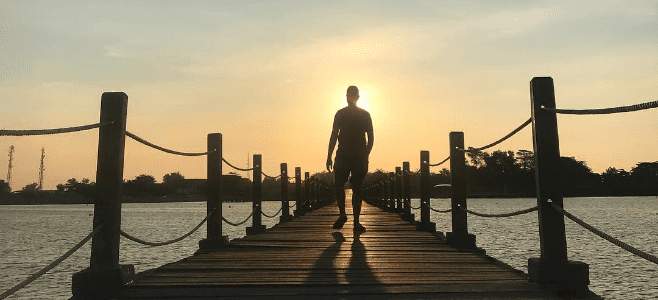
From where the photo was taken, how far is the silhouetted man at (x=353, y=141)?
26.4 feet

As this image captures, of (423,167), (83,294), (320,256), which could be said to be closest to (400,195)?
(423,167)

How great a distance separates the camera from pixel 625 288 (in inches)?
880

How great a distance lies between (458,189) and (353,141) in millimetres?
1816

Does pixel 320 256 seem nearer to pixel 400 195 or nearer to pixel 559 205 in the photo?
pixel 559 205

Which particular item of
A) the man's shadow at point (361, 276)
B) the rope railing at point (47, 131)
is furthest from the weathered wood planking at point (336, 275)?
the rope railing at point (47, 131)

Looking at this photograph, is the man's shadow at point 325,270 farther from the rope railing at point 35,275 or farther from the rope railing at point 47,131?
the rope railing at point 47,131

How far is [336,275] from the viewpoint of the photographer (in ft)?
14.1

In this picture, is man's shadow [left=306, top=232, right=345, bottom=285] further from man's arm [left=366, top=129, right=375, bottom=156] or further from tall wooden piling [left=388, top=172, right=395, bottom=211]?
tall wooden piling [left=388, top=172, right=395, bottom=211]

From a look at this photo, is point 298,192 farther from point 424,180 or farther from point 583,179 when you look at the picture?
point 583,179

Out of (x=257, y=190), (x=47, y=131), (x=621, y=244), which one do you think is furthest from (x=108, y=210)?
(x=257, y=190)

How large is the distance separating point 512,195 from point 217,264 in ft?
504

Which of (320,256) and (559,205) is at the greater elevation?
(559,205)

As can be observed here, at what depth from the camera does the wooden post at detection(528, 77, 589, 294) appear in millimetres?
3709

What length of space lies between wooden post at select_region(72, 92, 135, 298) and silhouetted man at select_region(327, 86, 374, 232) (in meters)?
4.43
